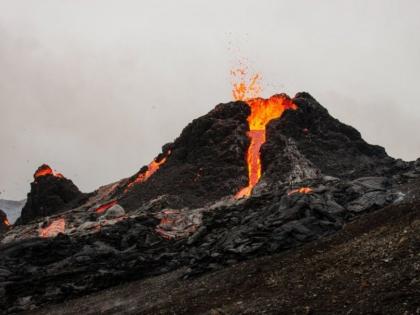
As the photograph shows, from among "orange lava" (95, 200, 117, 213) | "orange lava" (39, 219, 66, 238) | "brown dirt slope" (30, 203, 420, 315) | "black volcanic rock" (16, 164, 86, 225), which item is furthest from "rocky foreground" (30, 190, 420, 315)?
"black volcanic rock" (16, 164, 86, 225)

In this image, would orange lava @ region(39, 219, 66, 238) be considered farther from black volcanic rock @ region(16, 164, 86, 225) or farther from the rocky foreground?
the rocky foreground

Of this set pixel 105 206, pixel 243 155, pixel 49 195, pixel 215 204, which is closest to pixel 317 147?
pixel 243 155

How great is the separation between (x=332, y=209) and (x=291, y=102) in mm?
55679

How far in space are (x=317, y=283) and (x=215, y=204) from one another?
42.5 meters

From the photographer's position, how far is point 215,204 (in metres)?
66.4

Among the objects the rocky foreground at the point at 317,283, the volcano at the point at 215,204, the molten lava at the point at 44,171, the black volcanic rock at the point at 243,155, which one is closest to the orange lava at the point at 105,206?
the volcano at the point at 215,204

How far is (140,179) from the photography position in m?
90.5

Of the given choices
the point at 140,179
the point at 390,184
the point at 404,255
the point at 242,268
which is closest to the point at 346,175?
the point at 390,184

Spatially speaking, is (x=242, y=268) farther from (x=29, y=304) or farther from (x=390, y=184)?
(x=390, y=184)

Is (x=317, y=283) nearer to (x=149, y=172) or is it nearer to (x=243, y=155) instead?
(x=243, y=155)

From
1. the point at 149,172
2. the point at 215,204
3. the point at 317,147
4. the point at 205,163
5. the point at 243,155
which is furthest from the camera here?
the point at 149,172

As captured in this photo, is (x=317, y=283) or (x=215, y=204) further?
→ (x=215, y=204)

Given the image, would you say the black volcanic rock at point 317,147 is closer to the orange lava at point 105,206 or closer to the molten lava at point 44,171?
the orange lava at point 105,206

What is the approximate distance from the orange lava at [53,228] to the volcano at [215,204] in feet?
0.76
